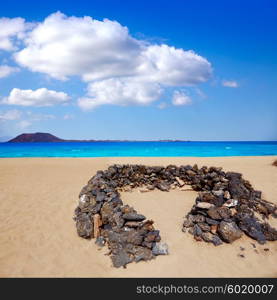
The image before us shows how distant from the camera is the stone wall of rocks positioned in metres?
7.53

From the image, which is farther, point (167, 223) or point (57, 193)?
point (57, 193)

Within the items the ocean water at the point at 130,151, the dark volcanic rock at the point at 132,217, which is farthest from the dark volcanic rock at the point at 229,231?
the ocean water at the point at 130,151

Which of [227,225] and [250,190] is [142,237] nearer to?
[227,225]

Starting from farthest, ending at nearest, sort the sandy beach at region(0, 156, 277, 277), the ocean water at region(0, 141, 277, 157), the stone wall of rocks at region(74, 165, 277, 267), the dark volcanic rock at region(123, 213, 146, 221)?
1. the ocean water at region(0, 141, 277, 157)
2. the dark volcanic rock at region(123, 213, 146, 221)
3. the stone wall of rocks at region(74, 165, 277, 267)
4. the sandy beach at region(0, 156, 277, 277)

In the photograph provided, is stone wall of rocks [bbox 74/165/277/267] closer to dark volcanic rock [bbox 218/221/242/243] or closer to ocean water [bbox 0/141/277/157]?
dark volcanic rock [bbox 218/221/242/243]

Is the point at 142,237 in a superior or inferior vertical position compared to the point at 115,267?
superior

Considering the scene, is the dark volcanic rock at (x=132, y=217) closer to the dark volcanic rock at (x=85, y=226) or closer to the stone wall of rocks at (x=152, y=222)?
the stone wall of rocks at (x=152, y=222)

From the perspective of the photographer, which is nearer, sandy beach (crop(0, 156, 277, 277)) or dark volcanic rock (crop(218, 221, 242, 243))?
sandy beach (crop(0, 156, 277, 277))

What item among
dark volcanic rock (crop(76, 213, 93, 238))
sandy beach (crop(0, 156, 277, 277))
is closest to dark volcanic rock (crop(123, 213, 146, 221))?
sandy beach (crop(0, 156, 277, 277))

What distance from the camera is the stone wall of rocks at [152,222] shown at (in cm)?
753

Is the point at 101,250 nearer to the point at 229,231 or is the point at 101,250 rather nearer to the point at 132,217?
the point at 132,217
